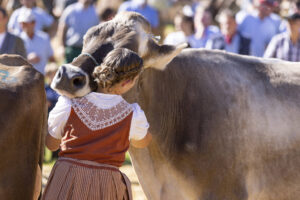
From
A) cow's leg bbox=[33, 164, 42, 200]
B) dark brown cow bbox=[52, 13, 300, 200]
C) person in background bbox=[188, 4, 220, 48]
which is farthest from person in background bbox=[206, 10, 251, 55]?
cow's leg bbox=[33, 164, 42, 200]

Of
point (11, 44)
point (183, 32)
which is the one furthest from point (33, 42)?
point (183, 32)

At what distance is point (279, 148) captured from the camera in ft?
15.4

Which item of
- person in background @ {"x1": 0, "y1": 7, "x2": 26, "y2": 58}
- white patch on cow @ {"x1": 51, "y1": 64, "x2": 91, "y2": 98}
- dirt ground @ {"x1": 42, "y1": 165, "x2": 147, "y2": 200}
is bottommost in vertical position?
dirt ground @ {"x1": 42, "y1": 165, "x2": 147, "y2": 200}

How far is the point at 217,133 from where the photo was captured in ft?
14.9

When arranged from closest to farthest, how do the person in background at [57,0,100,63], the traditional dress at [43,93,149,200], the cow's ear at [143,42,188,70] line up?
the traditional dress at [43,93,149,200] < the cow's ear at [143,42,188,70] < the person in background at [57,0,100,63]

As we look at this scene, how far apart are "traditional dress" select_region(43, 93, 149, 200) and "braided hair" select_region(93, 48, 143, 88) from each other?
3.8 inches

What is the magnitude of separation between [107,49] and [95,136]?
84cm

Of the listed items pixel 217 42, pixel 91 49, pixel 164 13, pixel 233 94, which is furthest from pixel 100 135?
pixel 164 13

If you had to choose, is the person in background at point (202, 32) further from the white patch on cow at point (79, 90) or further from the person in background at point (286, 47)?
the white patch on cow at point (79, 90)

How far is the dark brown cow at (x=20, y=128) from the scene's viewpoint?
337 cm

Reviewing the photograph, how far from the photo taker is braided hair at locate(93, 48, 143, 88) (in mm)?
3547

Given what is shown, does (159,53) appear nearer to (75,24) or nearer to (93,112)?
(93,112)

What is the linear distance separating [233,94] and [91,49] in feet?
4.10

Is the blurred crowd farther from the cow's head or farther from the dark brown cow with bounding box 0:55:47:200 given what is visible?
the dark brown cow with bounding box 0:55:47:200
